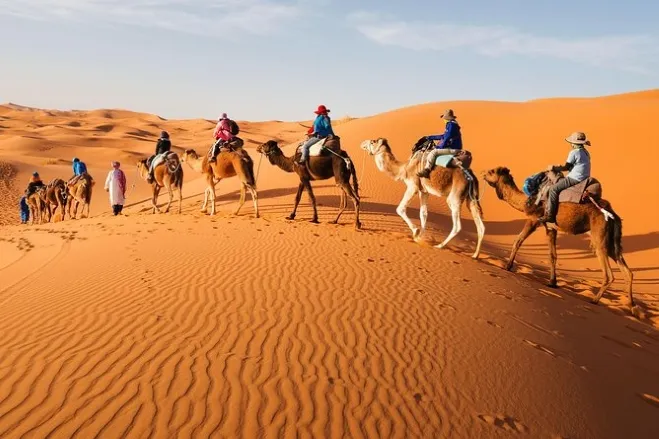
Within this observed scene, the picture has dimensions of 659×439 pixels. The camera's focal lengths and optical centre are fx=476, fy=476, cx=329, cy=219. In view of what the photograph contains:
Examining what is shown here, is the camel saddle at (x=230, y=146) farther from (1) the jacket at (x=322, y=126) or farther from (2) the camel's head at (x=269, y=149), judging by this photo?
(1) the jacket at (x=322, y=126)

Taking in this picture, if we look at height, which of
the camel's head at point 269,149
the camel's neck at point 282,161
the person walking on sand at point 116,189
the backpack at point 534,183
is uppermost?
the camel's head at point 269,149

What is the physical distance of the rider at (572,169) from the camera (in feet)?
28.4

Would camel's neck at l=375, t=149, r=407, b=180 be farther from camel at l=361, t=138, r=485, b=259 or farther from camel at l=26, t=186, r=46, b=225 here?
camel at l=26, t=186, r=46, b=225

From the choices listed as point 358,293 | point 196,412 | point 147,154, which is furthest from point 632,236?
point 147,154

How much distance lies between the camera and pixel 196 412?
381 centimetres

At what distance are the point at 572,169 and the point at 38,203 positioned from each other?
20.1 meters

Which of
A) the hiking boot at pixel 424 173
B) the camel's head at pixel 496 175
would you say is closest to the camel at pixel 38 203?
the hiking boot at pixel 424 173

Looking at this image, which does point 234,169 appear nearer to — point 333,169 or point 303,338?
point 333,169

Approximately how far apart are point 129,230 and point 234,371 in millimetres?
8746

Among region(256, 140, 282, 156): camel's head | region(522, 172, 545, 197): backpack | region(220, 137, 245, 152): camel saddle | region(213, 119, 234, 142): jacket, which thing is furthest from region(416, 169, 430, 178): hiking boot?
region(213, 119, 234, 142): jacket

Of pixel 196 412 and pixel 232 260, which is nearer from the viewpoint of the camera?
pixel 196 412

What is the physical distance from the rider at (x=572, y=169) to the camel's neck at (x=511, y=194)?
0.94m

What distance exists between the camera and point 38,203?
65.4 ft

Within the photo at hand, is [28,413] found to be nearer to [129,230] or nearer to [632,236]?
[129,230]
